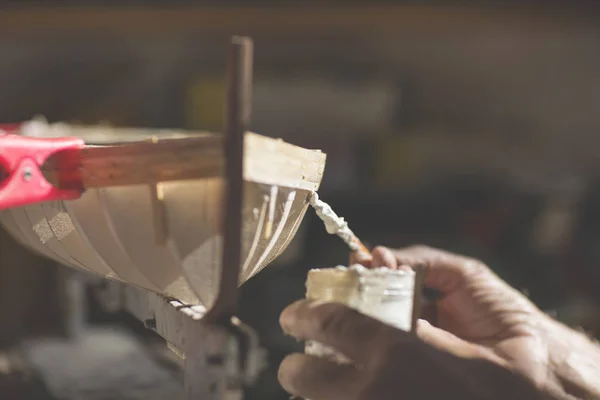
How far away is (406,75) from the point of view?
128cm

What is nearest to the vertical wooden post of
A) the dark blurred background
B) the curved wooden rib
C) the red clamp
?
the curved wooden rib

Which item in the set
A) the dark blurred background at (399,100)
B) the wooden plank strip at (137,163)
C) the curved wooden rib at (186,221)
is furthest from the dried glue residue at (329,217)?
the dark blurred background at (399,100)

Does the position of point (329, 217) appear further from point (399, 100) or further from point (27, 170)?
point (399, 100)

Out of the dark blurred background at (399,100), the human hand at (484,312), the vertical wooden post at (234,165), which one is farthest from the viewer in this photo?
the dark blurred background at (399,100)

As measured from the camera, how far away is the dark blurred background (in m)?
1.17

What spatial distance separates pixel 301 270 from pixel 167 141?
2.31 ft

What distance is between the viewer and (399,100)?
50.5 inches

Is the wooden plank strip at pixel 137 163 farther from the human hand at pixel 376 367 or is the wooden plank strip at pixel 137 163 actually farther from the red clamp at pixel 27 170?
the human hand at pixel 376 367

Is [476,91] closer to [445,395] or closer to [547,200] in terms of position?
[547,200]

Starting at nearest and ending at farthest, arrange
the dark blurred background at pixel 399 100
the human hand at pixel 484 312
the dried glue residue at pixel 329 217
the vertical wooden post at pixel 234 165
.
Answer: the vertical wooden post at pixel 234 165 → the dried glue residue at pixel 329 217 → the human hand at pixel 484 312 → the dark blurred background at pixel 399 100

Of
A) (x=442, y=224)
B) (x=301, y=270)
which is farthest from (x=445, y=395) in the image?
(x=442, y=224)

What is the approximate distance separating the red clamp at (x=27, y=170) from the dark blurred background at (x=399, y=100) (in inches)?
28.2

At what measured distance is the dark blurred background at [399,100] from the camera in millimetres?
1170

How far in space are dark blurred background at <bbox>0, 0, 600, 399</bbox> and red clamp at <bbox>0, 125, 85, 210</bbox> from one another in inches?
28.2
